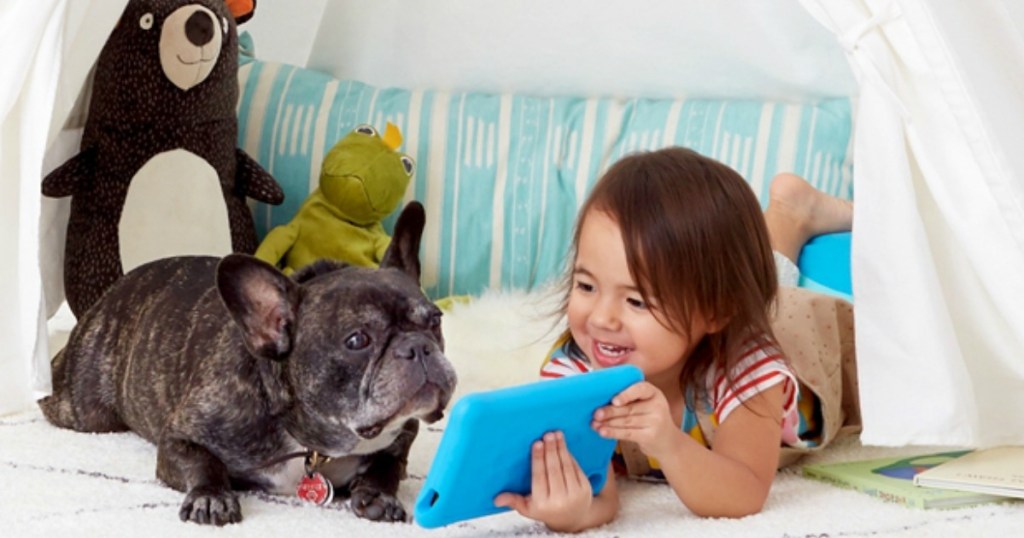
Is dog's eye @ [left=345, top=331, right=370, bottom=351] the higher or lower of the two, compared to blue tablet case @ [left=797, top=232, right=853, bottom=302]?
higher

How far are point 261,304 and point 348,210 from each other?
107cm

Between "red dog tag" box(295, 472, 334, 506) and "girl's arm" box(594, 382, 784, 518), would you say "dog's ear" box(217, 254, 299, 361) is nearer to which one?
"red dog tag" box(295, 472, 334, 506)

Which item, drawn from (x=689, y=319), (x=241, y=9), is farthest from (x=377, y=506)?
(x=241, y=9)

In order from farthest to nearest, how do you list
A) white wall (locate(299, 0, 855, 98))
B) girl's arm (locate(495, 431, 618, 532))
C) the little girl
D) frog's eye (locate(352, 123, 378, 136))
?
white wall (locate(299, 0, 855, 98))
frog's eye (locate(352, 123, 378, 136))
the little girl
girl's arm (locate(495, 431, 618, 532))

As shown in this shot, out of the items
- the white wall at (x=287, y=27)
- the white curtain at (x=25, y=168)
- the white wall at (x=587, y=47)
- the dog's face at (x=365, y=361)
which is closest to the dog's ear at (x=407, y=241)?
the dog's face at (x=365, y=361)

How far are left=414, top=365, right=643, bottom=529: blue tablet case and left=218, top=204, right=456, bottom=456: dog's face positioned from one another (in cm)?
8

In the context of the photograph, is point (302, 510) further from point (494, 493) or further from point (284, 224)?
point (284, 224)

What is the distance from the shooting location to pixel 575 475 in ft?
4.52

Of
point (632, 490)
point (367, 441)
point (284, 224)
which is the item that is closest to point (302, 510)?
point (367, 441)

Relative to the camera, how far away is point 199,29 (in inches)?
90.4

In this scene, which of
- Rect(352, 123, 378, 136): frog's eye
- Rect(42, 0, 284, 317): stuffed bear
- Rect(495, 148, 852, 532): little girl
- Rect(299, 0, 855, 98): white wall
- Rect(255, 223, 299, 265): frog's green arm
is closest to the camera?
Rect(495, 148, 852, 532): little girl

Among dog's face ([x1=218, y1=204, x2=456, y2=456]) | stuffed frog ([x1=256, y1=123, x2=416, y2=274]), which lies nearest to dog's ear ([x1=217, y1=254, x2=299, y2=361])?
dog's face ([x1=218, y1=204, x2=456, y2=456])

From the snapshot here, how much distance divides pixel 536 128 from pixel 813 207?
588 millimetres

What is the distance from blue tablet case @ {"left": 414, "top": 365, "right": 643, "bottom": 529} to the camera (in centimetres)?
126
